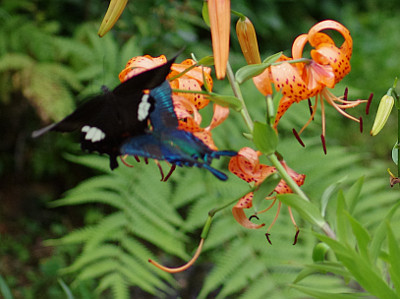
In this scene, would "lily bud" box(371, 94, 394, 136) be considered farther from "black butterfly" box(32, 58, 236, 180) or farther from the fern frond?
the fern frond

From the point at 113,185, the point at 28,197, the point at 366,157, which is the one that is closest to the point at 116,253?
the point at 113,185

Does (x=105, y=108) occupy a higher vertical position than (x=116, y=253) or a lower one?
higher

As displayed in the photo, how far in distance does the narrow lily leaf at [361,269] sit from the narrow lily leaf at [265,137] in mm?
84

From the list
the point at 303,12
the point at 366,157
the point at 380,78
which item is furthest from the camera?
the point at 303,12

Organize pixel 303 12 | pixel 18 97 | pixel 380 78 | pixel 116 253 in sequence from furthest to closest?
pixel 303 12 → pixel 380 78 → pixel 18 97 → pixel 116 253

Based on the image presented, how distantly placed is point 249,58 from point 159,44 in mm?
1086

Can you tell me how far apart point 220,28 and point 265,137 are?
0.09 metres

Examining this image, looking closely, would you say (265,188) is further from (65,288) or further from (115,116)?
(65,288)

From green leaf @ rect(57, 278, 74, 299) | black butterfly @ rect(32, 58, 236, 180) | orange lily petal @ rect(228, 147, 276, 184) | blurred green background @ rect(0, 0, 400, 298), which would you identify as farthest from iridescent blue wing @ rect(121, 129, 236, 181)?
blurred green background @ rect(0, 0, 400, 298)

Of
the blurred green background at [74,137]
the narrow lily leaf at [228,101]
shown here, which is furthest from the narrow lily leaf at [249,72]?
the blurred green background at [74,137]

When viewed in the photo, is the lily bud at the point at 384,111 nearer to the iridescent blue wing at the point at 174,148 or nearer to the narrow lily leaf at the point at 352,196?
the narrow lily leaf at the point at 352,196

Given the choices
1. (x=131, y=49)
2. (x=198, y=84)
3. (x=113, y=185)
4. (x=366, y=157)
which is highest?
(x=198, y=84)

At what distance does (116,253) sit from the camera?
1.45 m

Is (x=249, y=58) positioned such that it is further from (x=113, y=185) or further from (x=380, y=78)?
(x=380, y=78)
